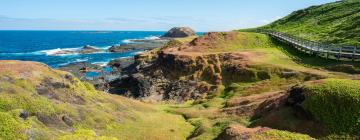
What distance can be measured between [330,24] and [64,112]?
84.5 m

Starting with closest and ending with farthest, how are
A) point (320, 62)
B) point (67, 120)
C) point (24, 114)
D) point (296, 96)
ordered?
point (24, 114) < point (67, 120) < point (296, 96) < point (320, 62)

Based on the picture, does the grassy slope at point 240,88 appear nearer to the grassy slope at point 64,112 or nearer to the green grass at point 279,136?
the green grass at point 279,136

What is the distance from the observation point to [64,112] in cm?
2962

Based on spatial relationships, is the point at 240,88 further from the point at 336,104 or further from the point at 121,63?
the point at 121,63

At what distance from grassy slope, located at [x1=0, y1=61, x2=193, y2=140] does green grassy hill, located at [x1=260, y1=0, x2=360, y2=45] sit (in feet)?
147

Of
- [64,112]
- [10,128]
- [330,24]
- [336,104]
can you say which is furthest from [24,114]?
[330,24]

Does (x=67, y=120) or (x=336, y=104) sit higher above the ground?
(x=336, y=104)

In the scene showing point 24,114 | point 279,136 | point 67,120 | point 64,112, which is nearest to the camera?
point 279,136

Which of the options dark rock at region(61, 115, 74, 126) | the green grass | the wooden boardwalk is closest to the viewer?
the green grass

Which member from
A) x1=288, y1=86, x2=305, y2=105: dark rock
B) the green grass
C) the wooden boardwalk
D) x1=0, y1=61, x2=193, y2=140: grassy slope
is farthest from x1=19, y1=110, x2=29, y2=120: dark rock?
the wooden boardwalk

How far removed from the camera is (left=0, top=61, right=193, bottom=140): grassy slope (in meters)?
26.3

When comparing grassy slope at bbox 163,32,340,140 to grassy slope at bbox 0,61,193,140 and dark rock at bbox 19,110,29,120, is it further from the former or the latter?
dark rock at bbox 19,110,29,120

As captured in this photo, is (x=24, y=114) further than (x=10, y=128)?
Yes

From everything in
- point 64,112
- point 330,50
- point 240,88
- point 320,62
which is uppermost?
point 330,50
